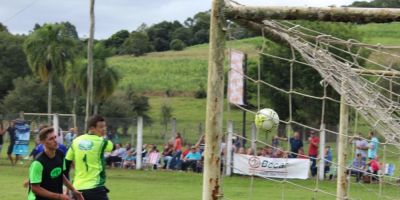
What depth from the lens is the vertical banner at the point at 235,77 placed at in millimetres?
5727

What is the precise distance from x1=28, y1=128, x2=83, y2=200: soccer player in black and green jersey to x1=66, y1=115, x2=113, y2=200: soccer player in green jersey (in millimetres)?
635

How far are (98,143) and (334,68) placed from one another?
9.81 ft

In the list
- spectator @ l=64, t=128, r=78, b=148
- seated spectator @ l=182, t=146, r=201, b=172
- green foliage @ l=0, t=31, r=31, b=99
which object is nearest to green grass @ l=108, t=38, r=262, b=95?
green foliage @ l=0, t=31, r=31, b=99

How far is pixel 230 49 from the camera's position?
5.43 metres

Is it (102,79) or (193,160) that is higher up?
(102,79)

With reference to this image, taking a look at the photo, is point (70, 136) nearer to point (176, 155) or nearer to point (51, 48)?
point (176, 155)

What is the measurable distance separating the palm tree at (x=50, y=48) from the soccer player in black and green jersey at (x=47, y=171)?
40625 mm

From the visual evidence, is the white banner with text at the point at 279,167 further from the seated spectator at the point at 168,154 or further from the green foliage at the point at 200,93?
the green foliage at the point at 200,93

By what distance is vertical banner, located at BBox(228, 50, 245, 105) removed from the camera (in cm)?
573

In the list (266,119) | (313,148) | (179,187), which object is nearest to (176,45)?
(313,148)

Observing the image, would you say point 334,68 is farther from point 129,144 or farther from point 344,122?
point 129,144

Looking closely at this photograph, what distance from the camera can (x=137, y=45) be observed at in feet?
274

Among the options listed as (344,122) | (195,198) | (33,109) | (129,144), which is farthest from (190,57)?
(344,122)

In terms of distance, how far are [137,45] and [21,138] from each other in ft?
197
